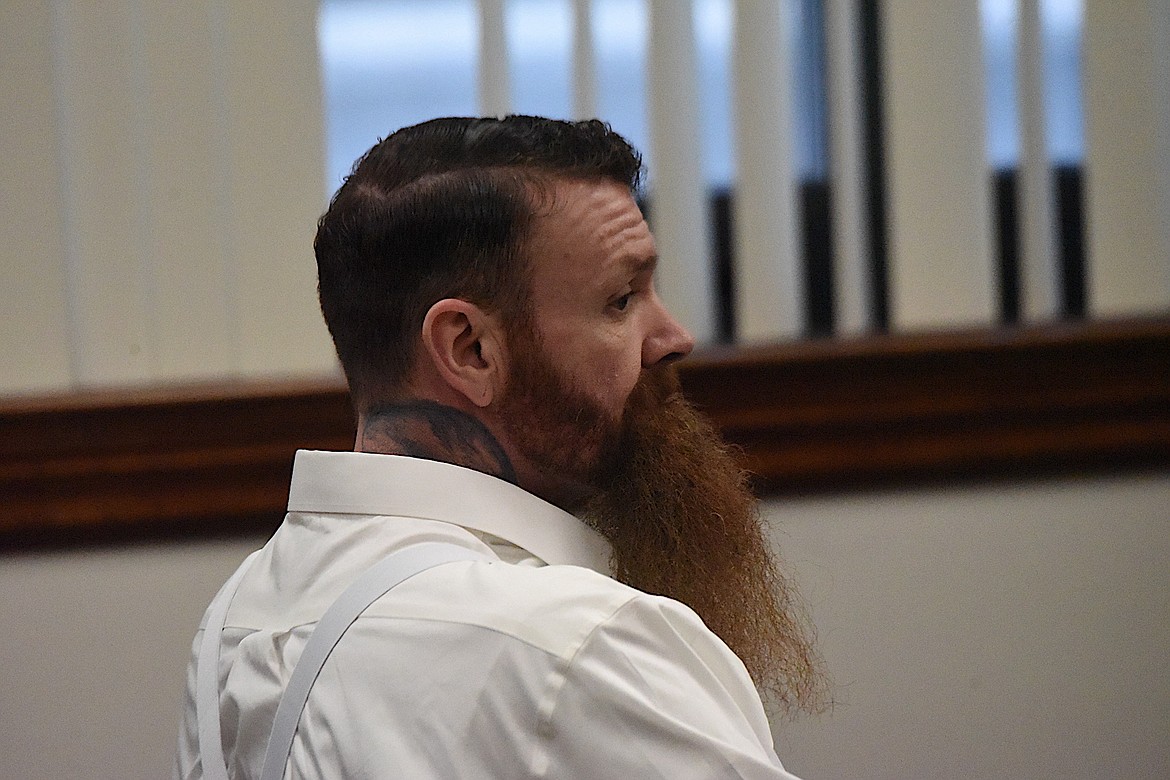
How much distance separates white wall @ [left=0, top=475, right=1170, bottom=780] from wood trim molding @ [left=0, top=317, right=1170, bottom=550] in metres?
0.04

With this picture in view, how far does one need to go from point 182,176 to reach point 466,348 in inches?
32.2

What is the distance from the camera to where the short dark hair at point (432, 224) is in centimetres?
85

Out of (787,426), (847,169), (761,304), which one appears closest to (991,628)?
(787,426)

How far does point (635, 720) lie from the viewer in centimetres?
67

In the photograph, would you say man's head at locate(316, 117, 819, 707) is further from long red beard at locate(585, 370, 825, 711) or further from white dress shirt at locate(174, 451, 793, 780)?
white dress shirt at locate(174, 451, 793, 780)

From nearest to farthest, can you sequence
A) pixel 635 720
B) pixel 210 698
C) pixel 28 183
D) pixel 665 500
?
pixel 635 720 → pixel 210 698 → pixel 665 500 → pixel 28 183

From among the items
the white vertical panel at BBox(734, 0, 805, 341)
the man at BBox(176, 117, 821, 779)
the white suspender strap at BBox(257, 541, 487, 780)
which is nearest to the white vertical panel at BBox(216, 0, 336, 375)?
the white vertical panel at BBox(734, 0, 805, 341)

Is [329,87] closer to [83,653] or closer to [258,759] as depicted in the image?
[83,653]

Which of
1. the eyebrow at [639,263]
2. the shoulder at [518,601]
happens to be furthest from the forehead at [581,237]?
the shoulder at [518,601]

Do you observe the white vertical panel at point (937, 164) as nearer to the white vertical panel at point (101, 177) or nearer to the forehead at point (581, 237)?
the forehead at point (581, 237)

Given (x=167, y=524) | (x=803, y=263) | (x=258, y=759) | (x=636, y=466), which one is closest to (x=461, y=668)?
(x=258, y=759)

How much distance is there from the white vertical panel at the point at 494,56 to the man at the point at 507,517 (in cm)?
67

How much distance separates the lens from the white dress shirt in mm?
666

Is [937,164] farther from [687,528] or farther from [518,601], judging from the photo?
[518,601]
